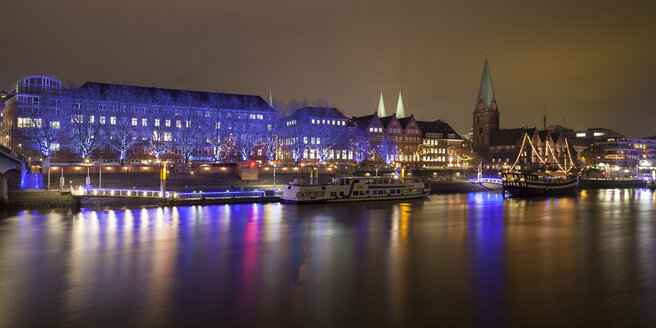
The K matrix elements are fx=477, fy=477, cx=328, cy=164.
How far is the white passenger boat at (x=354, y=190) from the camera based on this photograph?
5312cm

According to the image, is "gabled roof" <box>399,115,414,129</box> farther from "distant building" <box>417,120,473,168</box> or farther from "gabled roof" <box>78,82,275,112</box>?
"gabled roof" <box>78,82,275,112</box>

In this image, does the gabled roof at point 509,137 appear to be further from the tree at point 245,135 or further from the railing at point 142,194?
the railing at point 142,194

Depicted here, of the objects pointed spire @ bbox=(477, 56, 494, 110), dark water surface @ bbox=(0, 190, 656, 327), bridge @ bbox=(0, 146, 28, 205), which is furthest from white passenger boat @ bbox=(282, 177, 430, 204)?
pointed spire @ bbox=(477, 56, 494, 110)

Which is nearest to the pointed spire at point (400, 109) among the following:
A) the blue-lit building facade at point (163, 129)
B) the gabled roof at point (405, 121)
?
the gabled roof at point (405, 121)

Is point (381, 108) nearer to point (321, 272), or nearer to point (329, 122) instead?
point (329, 122)

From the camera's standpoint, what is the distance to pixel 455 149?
131 meters

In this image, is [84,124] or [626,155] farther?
[626,155]

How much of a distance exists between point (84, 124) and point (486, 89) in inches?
4519

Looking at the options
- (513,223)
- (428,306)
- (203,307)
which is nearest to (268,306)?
(203,307)

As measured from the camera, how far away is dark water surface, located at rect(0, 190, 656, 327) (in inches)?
632

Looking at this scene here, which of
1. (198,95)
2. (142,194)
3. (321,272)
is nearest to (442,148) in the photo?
(198,95)

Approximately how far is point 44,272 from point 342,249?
14.9 meters

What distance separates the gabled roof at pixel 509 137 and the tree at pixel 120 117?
335ft

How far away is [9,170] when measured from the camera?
48344 mm
